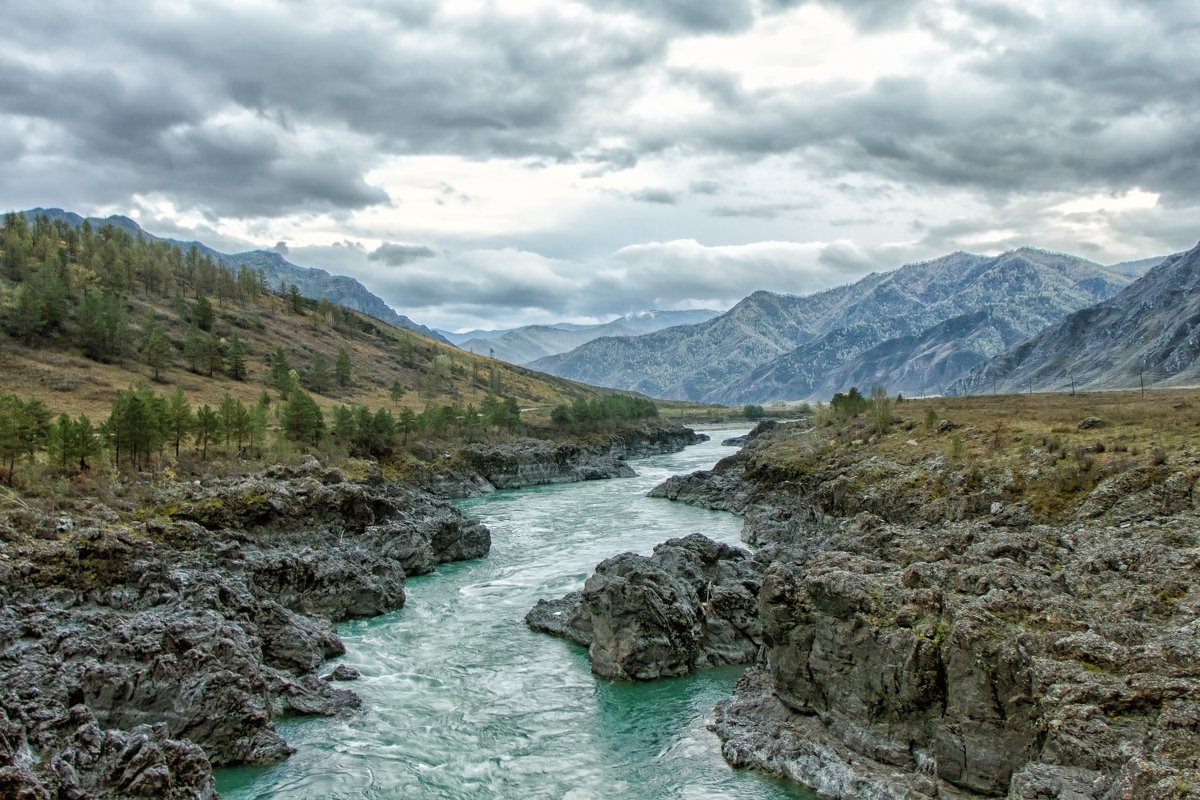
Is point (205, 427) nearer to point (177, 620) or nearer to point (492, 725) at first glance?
point (177, 620)

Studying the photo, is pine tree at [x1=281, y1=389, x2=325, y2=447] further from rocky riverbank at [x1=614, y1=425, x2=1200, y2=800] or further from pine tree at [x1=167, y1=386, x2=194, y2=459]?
rocky riverbank at [x1=614, y1=425, x2=1200, y2=800]

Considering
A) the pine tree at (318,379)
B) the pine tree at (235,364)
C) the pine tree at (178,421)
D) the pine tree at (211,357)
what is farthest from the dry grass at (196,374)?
the pine tree at (178,421)

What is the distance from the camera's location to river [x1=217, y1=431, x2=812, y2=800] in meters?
25.9

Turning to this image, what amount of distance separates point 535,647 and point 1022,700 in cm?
2487

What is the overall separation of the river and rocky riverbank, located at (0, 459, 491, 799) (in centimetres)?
196

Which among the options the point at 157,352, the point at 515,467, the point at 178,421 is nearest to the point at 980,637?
the point at 178,421

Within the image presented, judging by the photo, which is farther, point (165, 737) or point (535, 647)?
point (535, 647)

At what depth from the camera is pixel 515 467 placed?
11575cm

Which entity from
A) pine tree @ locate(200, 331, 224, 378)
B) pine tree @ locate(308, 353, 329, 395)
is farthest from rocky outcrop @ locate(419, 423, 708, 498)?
pine tree @ locate(200, 331, 224, 378)

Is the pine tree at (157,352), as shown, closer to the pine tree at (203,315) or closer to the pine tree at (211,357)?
the pine tree at (211,357)

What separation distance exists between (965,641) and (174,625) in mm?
29551

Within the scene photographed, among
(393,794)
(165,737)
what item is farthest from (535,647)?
(165,737)

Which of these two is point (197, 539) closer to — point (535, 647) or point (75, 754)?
point (535, 647)

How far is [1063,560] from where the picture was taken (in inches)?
1144
